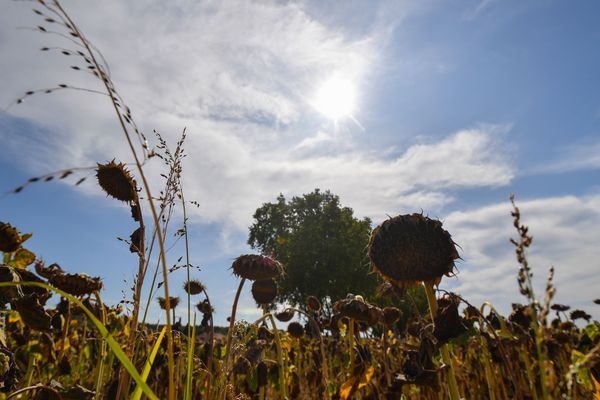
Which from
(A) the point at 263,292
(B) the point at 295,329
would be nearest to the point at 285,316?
(B) the point at 295,329

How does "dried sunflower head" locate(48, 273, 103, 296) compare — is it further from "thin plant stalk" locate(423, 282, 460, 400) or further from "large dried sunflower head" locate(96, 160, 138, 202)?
"thin plant stalk" locate(423, 282, 460, 400)

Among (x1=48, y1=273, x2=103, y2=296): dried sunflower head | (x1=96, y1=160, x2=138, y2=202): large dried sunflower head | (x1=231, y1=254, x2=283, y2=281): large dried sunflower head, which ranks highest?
(x1=96, y1=160, x2=138, y2=202): large dried sunflower head

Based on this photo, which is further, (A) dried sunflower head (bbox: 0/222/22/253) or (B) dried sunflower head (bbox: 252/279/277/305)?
(B) dried sunflower head (bbox: 252/279/277/305)

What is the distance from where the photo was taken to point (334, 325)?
20.3 feet

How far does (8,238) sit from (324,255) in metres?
45.1

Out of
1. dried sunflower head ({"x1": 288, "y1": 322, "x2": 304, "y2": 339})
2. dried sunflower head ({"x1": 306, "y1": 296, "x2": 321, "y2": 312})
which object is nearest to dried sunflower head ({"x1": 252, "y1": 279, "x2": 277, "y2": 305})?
dried sunflower head ({"x1": 306, "y1": 296, "x2": 321, "y2": 312})

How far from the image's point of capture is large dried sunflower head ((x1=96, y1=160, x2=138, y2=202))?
96.6 inches

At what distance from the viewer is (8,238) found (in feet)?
7.33

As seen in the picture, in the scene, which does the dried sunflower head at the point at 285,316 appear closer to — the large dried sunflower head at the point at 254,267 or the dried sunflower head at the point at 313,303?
the dried sunflower head at the point at 313,303

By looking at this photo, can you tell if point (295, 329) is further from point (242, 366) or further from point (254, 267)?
point (254, 267)

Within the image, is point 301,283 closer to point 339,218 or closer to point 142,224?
point 339,218

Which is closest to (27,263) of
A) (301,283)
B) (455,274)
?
(455,274)

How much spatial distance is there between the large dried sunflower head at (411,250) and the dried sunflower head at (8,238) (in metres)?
1.94

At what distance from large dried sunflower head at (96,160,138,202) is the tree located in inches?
1593
